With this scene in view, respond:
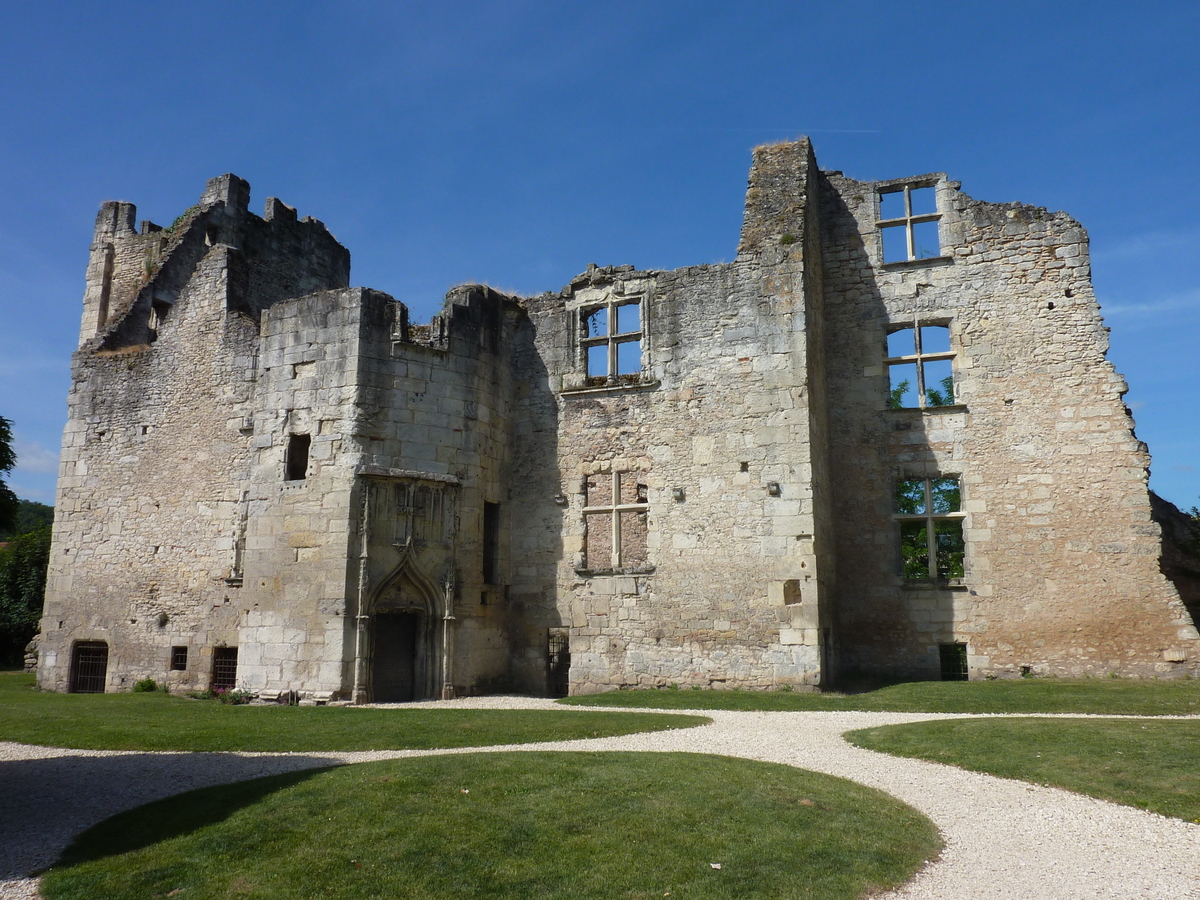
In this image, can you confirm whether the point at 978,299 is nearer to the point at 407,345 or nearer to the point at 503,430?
the point at 503,430

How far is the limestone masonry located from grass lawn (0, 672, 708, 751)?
1946 mm

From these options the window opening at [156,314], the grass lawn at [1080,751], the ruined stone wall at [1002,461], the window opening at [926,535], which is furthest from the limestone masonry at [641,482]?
the grass lawn at [1080,751]

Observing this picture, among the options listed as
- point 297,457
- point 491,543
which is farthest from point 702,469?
point 297,457

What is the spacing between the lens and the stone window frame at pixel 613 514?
16.2m

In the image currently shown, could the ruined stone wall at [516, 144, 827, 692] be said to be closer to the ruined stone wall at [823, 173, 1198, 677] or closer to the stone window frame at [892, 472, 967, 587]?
the ruined stone wall at [823, 173, 1198, 677]

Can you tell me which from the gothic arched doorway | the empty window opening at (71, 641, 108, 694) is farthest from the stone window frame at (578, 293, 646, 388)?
the empty window opening at (71, 641, 108, 694)

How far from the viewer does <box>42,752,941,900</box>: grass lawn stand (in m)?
5.52

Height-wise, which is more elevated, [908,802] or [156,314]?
[156,314]

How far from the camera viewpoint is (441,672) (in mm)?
15133

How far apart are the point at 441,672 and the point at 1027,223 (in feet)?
43.7

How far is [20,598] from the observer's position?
2523cm

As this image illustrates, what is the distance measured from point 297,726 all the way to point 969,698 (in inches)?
363

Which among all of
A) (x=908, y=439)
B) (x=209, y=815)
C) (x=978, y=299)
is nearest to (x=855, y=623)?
(x=908, y=439)

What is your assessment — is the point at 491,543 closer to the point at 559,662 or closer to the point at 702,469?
the point at 559,662
